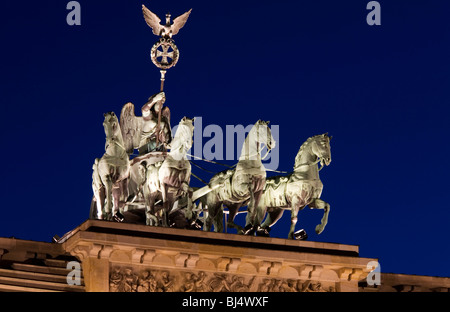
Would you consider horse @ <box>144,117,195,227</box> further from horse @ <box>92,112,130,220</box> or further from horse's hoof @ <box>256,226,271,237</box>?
horse's hoof @ <box>256,226,271,237</box>

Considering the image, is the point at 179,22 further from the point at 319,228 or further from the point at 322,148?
the point at 319,228

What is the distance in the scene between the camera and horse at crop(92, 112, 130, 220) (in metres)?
35.1

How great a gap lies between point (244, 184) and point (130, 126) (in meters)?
3.27

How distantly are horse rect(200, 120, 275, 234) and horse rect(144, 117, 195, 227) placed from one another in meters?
0.91

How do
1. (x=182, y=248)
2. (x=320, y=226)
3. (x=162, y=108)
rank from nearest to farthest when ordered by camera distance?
(x=182, y=248), (x=320, y=226), (x=162, y=108)

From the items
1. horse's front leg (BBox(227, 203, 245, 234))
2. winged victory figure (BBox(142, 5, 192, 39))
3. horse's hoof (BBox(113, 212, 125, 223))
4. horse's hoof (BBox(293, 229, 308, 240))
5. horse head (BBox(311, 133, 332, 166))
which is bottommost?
horse's hoof (BBox(293, 229, 308, 240))

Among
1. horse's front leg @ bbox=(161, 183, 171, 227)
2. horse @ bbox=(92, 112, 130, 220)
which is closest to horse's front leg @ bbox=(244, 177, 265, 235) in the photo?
horse's front leg @ bbox=(161, 183, 171, 227)

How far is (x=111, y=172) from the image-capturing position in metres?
35.1

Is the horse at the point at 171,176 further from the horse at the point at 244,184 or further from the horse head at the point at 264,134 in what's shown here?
the horse head at the point at 264,134

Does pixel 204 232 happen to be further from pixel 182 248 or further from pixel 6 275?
pixel 6 275

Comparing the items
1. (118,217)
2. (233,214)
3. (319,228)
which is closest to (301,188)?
(319,228)
